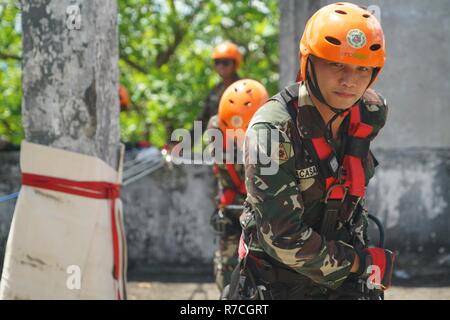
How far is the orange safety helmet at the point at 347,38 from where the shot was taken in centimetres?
290

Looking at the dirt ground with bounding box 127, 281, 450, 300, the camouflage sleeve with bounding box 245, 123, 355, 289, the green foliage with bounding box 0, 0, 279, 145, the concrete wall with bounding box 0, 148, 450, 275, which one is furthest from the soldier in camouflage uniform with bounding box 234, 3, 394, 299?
the green foliage with bounding box 0, 0, 279, 145

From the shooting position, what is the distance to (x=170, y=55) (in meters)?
11.4

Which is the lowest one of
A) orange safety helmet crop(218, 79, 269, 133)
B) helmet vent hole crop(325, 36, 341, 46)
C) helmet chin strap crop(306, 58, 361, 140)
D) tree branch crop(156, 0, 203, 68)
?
helmet chin strap crop(306, 58, 361, 140)

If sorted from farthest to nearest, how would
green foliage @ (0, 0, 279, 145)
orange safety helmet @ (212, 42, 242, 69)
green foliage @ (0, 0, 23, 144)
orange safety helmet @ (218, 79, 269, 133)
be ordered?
green foliage @ (0, 0, 23, 144)
green foliage @ (0, 0, 279, 145)
orange safety helmet @ (212, 42, 242, 69)
orange safety helmet @ (218, 79, 269, 133)

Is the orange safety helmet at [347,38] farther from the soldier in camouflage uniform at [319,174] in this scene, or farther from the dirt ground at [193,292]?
the dirt ground at [193,292]

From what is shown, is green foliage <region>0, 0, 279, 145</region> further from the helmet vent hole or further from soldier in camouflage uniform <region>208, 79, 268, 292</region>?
the helmet vent hole

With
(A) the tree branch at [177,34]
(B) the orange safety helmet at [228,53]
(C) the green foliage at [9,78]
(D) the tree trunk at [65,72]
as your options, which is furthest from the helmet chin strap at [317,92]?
(A) the tree branch at [177,34]

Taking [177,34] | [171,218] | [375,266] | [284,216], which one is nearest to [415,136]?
[171,218]

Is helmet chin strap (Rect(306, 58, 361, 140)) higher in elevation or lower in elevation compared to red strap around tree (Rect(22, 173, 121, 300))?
higher

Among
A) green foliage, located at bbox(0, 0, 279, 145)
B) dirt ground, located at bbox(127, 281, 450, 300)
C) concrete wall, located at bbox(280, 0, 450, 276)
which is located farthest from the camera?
green foliage, located at bbox(0, 0, 279, 145)

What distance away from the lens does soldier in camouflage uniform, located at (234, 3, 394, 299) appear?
114 inches

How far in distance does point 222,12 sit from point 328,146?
723cm

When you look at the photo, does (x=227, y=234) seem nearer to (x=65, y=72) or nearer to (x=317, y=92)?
(x=65, y=72)

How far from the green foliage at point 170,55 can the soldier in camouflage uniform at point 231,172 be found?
4088 mm
